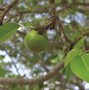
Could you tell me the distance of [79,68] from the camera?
1200 millimetres

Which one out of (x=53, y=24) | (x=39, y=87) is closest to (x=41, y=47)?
(x=53, y=24)

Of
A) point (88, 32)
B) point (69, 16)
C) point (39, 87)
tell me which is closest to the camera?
point (88, 32)

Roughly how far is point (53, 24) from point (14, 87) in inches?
80.3

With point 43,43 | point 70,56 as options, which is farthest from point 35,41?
point 70,56

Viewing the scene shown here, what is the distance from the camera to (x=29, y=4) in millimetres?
3688

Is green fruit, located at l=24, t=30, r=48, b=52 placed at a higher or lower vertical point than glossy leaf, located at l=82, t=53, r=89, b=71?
lower

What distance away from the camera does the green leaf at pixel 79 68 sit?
3.81 feet

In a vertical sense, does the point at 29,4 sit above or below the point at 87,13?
above

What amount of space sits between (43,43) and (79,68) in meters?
0.35

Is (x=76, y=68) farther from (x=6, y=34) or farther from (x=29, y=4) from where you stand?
(x=29, y=4)

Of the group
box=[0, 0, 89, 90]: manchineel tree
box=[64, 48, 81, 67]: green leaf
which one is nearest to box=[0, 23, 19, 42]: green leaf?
box=[0, 0, 89, 90]: manchineel tree

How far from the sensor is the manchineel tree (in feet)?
4.64

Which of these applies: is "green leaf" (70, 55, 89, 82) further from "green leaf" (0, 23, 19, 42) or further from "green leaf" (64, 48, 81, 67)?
"green leaf" (0, 23, 19, 42)

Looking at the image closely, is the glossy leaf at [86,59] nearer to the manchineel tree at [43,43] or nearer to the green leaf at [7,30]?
the manchineel tree at [43,43]
